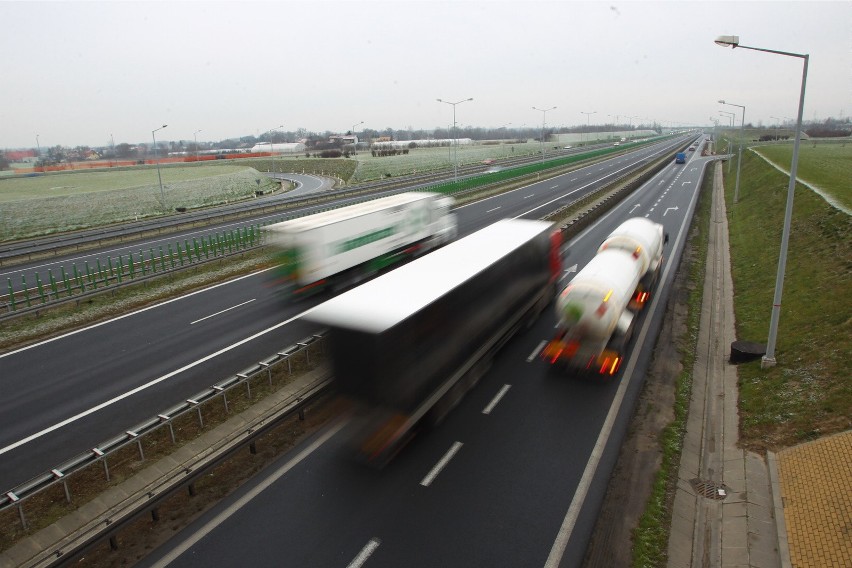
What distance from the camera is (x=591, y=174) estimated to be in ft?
268

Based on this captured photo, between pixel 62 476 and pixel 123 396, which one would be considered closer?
pixel 62 476

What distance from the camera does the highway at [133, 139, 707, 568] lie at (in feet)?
30.1

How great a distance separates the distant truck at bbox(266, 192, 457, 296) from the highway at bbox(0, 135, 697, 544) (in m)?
1.55

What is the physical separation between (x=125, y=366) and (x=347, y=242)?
10.3 meters

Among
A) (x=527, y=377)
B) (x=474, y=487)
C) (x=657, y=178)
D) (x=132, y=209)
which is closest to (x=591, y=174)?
(x=657, y=178)

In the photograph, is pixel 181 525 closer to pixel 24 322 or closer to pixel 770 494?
pixel 770 494

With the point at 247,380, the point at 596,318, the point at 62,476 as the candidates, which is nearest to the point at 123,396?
the point at 247,380

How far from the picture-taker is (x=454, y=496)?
10.6 m

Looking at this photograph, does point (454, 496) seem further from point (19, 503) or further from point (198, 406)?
point (19, 503)

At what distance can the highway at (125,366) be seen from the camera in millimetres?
12812

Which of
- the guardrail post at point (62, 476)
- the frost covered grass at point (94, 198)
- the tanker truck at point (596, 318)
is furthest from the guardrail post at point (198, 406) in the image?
the frost covered grass at point (94, 198)

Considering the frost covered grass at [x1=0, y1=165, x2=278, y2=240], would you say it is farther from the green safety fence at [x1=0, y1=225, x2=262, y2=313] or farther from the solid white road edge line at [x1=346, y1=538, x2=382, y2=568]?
the solid white road edge line at [x1=346, y1=538, x2=382, y2=568]

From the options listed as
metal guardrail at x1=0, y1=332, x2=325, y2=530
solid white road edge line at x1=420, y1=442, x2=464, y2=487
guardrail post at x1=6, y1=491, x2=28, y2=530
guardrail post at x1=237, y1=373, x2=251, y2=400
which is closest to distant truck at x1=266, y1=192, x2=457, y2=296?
metal guardrail at x1=0, y1=332, x2=325, y2=530

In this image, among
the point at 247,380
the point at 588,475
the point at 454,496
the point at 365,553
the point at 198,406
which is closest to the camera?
→ the point at 365,553
